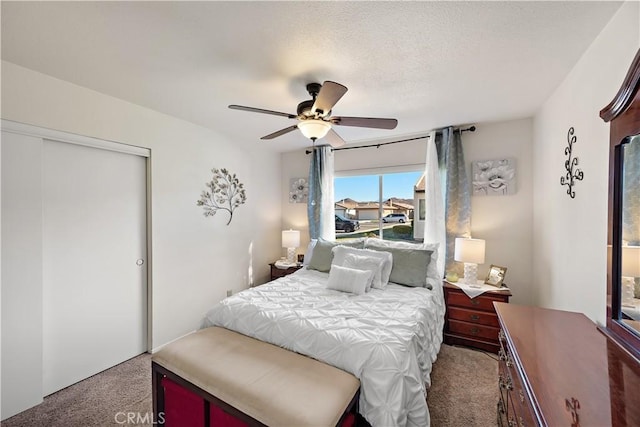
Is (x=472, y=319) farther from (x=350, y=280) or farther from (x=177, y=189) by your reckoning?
(x=177, y=189)

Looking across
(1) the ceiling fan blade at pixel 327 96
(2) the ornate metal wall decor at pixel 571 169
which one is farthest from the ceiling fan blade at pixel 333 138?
(2) the ornate metal wall decor at pixel 571 169

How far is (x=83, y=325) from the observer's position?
229cm

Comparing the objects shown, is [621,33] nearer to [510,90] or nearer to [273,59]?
[510,90]

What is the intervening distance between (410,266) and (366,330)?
125 centimetres

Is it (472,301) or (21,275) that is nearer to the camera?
(21,275)

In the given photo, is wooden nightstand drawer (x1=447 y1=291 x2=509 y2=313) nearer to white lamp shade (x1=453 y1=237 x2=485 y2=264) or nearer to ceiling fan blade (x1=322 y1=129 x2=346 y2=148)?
white lamp shade (x1=453 y1=237 x2=485 y2=264)

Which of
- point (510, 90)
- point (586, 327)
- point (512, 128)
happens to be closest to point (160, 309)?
point (586, 327)

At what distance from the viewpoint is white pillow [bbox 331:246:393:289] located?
2638 mm

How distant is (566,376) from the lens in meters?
0.93

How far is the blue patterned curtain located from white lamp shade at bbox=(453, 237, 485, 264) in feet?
1.03

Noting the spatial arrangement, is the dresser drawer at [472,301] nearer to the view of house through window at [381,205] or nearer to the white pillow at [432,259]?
the white pillow at [432,259]

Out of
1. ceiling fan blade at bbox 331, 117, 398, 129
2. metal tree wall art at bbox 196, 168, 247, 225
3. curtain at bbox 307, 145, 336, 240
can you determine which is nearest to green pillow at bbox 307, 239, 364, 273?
curtain at bbox 307, 145, 336, 240

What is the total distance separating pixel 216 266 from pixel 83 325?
1394 mm

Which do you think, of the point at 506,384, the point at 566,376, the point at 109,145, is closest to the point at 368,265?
the point at 506,384
